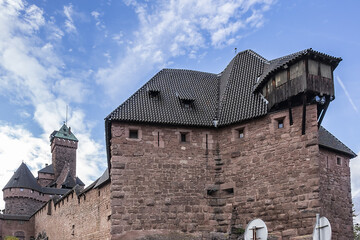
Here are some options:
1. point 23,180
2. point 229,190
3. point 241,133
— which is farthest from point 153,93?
point 23,180

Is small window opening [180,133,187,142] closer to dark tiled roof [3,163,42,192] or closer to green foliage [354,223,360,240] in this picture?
green foliage [354,223,360,240]

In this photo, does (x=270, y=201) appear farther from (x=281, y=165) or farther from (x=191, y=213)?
(x=191, y=213)

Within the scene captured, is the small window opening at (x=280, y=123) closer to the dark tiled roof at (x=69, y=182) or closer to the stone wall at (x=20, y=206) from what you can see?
the stone wall at (x=20, y=206)

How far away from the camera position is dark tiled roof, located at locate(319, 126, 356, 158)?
22.7m

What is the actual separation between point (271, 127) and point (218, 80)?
6.23 meters

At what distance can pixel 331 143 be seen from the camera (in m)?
23.2

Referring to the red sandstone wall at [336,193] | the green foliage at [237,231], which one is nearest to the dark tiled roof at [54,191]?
the green foliage at [237,231]

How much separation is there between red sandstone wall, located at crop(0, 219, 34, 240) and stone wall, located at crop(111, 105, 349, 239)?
38.1 m

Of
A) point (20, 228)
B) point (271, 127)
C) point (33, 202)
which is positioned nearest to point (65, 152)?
point (33, 202)

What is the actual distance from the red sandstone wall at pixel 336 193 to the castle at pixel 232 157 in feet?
0.16

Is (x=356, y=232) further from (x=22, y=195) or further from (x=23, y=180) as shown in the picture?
(x=23, y=180)

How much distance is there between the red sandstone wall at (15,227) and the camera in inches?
2181

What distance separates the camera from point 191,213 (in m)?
21.6

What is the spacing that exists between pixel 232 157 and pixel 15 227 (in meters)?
41.4
